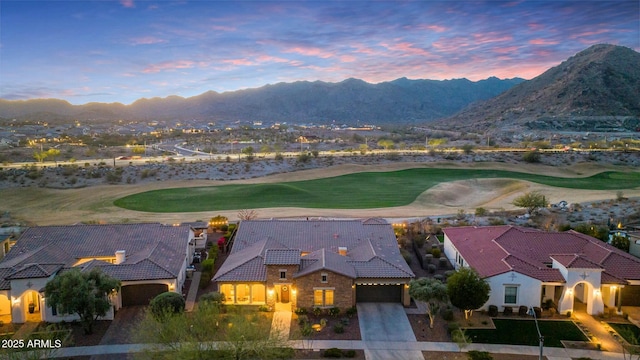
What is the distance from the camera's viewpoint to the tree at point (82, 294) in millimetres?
23438

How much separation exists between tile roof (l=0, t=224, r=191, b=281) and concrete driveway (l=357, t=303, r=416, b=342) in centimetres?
1159

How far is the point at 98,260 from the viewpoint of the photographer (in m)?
29.7

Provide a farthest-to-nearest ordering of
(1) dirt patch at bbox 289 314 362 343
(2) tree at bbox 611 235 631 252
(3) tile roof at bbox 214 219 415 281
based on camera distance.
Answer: (2) tree at bbox 611 235 631 252, (3) tile roof at bbox 214 219 415 281, (1) dirt patch at bbox 289 314 362 343

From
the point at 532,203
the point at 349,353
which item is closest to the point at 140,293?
the point at 349,353

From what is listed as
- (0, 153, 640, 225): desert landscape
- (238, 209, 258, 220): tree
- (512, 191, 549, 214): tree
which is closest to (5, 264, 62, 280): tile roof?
(0, 153, 640, 225): desert landscape

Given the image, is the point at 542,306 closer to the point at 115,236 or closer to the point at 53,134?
the point at 115,236

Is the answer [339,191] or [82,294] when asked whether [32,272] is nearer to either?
[82,294]

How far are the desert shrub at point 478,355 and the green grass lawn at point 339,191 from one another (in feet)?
114

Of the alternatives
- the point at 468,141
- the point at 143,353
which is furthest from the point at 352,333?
the point at 468,141

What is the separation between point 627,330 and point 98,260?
3061 centimetres

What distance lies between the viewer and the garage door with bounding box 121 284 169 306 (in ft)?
90.8

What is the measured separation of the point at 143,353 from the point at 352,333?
410 inches

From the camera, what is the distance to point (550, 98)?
522 feet

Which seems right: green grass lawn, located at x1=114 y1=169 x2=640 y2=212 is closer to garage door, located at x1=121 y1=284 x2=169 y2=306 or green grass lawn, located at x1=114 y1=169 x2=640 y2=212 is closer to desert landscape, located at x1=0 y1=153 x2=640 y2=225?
desert landscape, located at x1=0 y1=153 x2=640 y2=225
